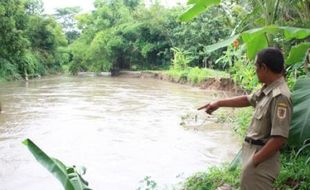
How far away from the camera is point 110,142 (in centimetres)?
637

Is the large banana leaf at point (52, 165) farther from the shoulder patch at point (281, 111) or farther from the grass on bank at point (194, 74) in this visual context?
the grass on bank at point (194, 74)

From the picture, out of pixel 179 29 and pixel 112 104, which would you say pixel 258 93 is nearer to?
pixel 112 104

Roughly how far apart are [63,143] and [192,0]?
151 inches

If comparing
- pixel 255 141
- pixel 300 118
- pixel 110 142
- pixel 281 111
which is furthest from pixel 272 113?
pixel 110 142

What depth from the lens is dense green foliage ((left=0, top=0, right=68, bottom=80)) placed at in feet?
54.7

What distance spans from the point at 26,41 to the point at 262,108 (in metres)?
17.4

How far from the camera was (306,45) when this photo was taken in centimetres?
251

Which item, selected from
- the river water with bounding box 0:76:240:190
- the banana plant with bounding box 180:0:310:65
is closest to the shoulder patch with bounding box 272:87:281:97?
the banana plant with bounding box 180:0:310:65

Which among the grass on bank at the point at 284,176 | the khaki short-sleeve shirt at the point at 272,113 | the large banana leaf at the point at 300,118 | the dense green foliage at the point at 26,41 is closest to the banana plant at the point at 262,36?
the large banana leaf at the point at 300,118

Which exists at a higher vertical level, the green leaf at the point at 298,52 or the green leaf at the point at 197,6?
the green leaf at the point at 197,6

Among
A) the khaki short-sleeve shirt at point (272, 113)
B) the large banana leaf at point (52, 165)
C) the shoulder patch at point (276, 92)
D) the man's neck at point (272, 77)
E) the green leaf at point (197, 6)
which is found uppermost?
the green leaf at point (197, 6)

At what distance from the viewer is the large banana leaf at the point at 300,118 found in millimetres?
2260

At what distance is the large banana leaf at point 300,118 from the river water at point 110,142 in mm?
2199

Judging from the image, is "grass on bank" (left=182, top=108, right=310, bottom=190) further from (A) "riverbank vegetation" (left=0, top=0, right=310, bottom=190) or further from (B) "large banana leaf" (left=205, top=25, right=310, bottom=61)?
(A) "riverbank vegetation" (left=0, top=0, right=310, bottom=190)
